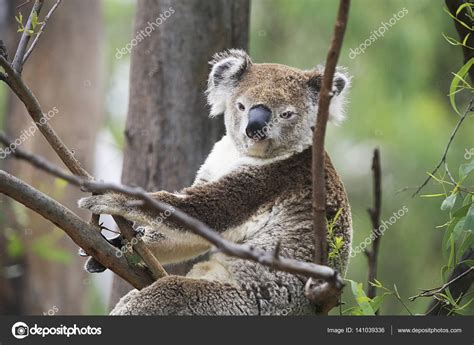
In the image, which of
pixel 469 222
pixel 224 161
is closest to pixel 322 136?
pixel 469 222

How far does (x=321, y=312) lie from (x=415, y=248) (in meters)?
4.54

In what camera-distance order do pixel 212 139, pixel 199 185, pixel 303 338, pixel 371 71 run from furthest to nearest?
pixel 371 71
pixel 212 139
pixel 199 185
pixel 303 338

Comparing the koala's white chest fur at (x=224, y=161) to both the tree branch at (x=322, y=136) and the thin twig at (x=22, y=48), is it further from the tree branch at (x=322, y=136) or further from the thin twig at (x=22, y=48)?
the tree branch at (x=322, y=136)

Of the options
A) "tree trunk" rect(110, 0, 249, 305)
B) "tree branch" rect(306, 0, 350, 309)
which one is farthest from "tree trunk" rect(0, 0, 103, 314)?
"tree branch" rect(306, 0, 350, 309)

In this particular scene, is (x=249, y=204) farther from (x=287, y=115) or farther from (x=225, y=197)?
(x=287, y=115)

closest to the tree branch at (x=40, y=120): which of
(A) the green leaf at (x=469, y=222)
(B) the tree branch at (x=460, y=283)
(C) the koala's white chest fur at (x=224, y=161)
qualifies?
(C) the koala's white chest fur at (x=224, y=161)

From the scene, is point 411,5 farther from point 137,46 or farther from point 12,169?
point 12,169

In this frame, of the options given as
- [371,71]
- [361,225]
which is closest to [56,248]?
[361,225]

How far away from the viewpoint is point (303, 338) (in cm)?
317

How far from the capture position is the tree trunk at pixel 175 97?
16.9ft

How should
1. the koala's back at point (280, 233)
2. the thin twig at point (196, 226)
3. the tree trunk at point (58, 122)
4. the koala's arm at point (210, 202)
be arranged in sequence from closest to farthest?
the thin twig at point (196, 226) → the koala's arm at point (210, 202) → the koala's back at point (280, 233) → the tree trunk at point (58, 122)

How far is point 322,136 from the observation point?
2510 millimetres

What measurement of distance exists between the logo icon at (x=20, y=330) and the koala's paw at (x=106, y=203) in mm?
625

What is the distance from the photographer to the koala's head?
13.5 ft
